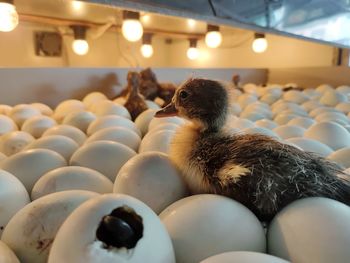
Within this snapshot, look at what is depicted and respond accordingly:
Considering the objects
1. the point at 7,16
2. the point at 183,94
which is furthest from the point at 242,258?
the point at 7,16

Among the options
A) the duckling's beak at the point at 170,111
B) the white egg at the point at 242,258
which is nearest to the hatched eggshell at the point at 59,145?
the duckling's beak at the point at 170,111

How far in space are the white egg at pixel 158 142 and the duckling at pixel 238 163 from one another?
168 mm

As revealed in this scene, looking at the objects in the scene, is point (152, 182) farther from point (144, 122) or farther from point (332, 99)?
point (332, 99)

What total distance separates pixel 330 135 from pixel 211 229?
569mm

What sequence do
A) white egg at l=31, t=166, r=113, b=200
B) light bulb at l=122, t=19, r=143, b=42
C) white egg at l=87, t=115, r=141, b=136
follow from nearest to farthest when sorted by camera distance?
white egg at l=31, t=166, r=113, b=200, white egg at l=87, t=115, r=141, b=136, light bulb at l=122, t=19, r=143, b=42

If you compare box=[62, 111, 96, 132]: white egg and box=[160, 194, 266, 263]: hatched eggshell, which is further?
box=[62, 111, 96, 132]: white egg

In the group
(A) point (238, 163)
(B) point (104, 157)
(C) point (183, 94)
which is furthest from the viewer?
(B) point (104, 157)

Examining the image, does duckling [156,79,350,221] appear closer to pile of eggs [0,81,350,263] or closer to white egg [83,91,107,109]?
pile of eggs [0,81,350,263]

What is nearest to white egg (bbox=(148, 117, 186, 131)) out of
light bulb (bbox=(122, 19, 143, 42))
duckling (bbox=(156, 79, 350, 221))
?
duckling (bbox=(156, 79, 350, 221))

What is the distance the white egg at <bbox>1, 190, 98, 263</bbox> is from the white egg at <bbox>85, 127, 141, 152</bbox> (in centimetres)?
39

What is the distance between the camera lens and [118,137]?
836mm

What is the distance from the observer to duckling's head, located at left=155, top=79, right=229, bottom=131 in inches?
21.1

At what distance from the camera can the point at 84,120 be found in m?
1.06

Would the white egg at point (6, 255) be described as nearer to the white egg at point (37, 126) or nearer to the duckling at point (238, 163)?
the duckling at point (238, 163)
